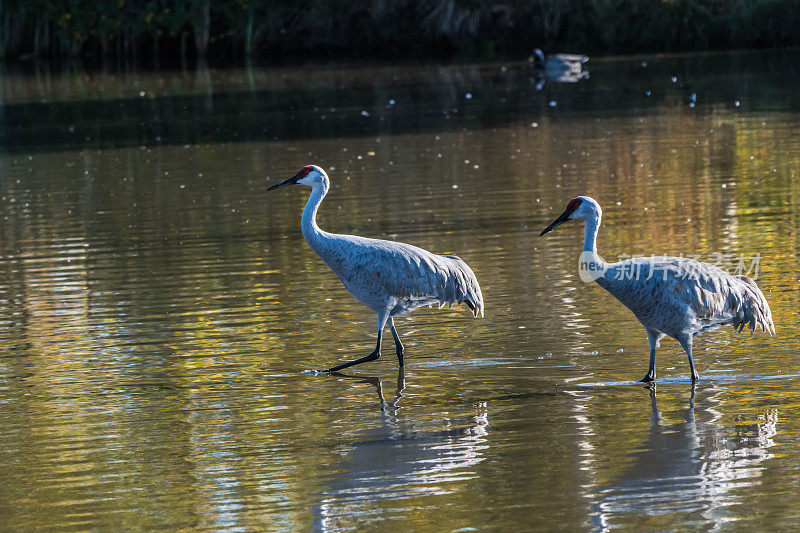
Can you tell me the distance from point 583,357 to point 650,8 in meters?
35.6

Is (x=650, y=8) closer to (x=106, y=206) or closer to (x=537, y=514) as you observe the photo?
(x=106, y=206)

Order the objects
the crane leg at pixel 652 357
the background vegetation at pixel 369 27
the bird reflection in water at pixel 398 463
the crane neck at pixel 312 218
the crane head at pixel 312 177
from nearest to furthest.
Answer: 1. the bird reflection in water at pixel 398 463
2. the crane leg at pixel 652 357
3. the crane neck at pixel 312 218
4. the crane head at pixel 312 177
5. the background vegetation at pixel 369 27

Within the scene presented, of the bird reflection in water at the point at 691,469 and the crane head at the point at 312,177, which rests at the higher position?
the crane head at the point at 312,177

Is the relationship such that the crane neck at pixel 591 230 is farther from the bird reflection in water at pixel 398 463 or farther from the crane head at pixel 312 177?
the crane head at pixel 312 177

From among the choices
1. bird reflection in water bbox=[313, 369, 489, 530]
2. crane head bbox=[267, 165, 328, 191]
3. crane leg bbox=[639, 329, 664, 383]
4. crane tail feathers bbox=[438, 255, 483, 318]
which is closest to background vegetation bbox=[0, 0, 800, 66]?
crane head bbox=[267, 165, 328, 191]

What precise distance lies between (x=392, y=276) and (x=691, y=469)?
3.05 m

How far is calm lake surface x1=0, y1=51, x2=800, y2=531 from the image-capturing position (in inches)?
272

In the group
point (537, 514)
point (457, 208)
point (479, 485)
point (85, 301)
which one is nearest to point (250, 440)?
point (479, 485)

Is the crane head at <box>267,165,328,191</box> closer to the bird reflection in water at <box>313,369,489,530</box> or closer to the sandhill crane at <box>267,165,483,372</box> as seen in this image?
the sandhill crane at <box>267,165,483,372</box>

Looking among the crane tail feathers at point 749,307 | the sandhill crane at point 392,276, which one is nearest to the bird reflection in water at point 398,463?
the sandhill crane at point 392,276

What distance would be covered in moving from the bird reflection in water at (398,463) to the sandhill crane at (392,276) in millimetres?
1082

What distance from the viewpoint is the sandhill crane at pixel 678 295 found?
8.42 metres

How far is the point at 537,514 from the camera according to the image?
653 centimetres

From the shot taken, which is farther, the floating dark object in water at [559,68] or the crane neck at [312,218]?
the floating dark object in water at [559,68]
